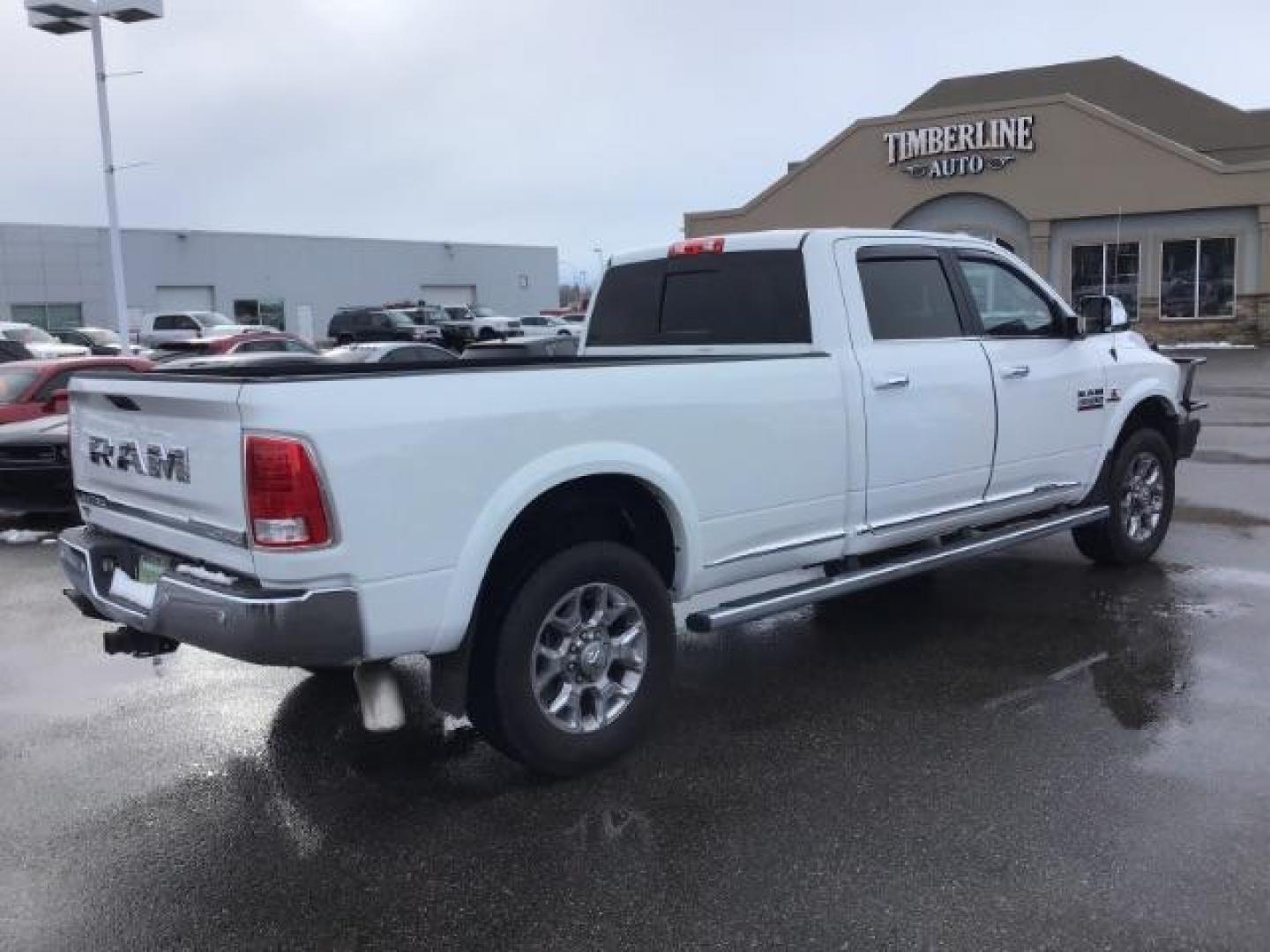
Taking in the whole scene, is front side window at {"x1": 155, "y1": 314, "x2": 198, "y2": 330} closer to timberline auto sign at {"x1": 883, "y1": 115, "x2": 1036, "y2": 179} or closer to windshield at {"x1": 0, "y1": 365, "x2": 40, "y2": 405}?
timberline auto sign at {"x1": 883, "y1": 115, "x2": 1036, "y2": 179}

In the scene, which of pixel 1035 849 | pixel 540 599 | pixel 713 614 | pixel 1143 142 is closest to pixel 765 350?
pixel 713 614

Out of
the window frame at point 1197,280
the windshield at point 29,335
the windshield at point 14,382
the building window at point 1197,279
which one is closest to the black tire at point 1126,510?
the windshield at point 14,382

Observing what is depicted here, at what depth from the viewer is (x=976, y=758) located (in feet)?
14.4

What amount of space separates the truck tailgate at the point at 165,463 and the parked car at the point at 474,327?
86.4ft

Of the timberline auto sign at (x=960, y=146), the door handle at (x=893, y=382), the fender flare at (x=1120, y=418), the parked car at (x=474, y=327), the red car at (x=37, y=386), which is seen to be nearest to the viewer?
the door handle at (x=893, y=382)

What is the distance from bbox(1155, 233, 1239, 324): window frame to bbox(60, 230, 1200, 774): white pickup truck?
28036 millimetres

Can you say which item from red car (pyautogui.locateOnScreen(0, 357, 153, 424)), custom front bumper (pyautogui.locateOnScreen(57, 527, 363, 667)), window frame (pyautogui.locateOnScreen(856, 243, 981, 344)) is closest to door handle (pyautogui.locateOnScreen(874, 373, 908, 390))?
window frame (pyautogui.locateOnScreen(856, 243, 981, 344))

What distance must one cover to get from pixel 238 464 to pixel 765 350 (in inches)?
105

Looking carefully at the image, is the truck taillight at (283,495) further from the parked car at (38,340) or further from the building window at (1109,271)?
the building window at (1109,271)

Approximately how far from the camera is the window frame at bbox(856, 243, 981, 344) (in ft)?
18.0

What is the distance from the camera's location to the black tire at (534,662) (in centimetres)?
404

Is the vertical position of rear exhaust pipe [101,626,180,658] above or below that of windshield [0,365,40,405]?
below

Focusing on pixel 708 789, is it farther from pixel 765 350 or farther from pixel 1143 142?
pixel 1143 142

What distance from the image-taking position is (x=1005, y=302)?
6312 millimetres
